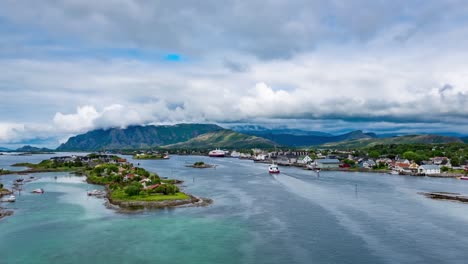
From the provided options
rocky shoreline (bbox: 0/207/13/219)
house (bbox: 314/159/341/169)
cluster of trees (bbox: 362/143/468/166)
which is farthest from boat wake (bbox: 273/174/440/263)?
cluster of trees (bbox: 362/143/468/166)

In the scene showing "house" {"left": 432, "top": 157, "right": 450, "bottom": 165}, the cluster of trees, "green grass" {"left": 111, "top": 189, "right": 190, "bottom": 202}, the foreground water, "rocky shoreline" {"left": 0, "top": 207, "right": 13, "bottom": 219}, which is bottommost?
the foreground water

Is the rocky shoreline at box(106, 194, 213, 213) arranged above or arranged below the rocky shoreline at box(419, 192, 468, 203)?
above

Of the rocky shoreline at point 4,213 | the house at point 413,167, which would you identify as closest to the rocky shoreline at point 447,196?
the house at point 413,167

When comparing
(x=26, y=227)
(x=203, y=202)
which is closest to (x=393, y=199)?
(x=203, y=202)

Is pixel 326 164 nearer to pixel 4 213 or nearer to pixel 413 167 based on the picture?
pixel 413 167

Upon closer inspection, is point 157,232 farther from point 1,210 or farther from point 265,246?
point 1,210

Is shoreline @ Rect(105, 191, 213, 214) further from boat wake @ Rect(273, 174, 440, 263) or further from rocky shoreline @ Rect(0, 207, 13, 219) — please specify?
boat wake @ Rect(273, 174, 440, 263)

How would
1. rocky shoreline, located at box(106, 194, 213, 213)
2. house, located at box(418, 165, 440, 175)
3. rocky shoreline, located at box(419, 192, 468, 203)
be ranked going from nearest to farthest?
rocky shoreline, located at box(106, 194, 213, 213) < rocky shoreline, located at box(419, 192, 468, 203) < house, located at box(418, 165, 440, 175)

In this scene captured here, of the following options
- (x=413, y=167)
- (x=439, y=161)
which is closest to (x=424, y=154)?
(x=439, y=161)
